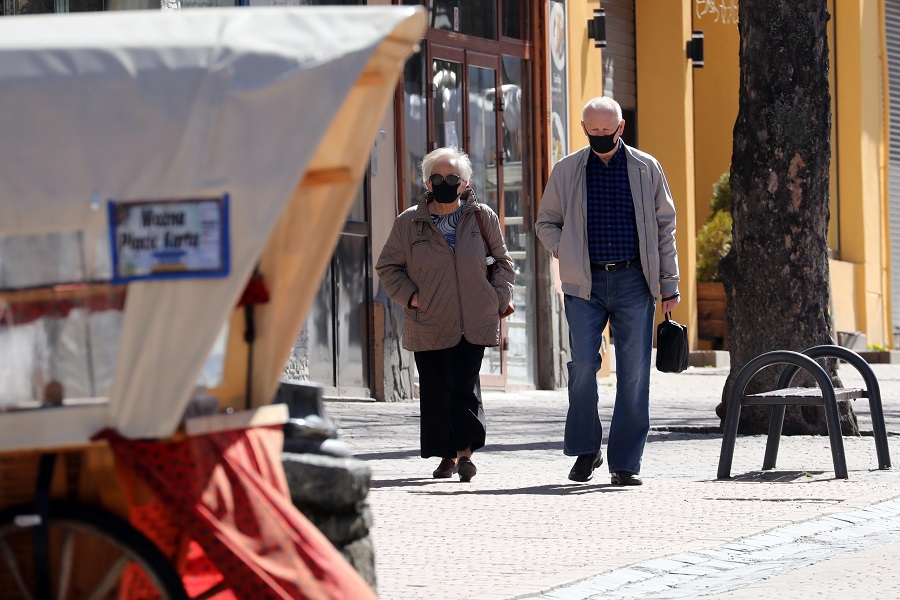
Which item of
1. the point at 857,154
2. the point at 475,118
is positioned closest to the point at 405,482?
the point at 475,118

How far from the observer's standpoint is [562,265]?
382 inches

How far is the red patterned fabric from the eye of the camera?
14.2ft

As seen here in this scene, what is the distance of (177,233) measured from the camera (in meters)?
4.24

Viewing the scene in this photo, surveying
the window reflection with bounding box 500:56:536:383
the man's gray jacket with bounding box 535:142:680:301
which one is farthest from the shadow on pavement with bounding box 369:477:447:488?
the window reflection with bounding box 500:56:536:383

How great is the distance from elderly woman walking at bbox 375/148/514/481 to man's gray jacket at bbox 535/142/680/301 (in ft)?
1.43

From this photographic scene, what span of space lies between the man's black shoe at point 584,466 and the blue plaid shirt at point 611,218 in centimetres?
108

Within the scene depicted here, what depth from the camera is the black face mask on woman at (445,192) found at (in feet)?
32.2

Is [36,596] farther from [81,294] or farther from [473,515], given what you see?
[473,515]

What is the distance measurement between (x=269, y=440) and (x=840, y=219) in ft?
81.3

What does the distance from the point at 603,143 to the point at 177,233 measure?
5533mm

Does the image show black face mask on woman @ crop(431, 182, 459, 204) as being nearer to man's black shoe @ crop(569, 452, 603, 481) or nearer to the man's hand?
the man's hand

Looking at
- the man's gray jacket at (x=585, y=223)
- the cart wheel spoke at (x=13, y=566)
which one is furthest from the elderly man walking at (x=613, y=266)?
the cart wheel spoke at (x=13, y=566)

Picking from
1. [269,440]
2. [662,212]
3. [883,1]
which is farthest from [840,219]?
[269,440]

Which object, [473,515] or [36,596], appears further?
[473,515]
